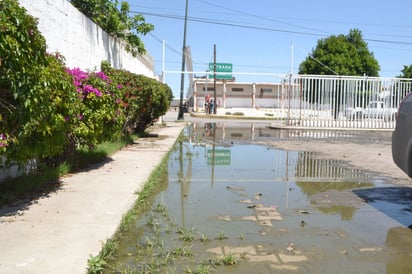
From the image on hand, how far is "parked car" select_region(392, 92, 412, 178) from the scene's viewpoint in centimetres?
599

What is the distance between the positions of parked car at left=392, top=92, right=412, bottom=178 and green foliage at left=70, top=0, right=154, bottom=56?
10464 mm

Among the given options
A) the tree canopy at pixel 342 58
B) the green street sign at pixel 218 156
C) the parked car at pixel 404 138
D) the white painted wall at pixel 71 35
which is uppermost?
the tree canopy at pixel 342 58

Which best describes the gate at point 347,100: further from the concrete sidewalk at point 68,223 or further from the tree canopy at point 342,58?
the concrete sidewalk at point 68,223

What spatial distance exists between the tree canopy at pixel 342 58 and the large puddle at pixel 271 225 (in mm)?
35279

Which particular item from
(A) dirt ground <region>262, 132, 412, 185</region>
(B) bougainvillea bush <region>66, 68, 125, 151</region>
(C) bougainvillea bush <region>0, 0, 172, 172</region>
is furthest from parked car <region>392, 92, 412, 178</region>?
(B) bougainvillea bush <region>66, 68, 125, 151</region>

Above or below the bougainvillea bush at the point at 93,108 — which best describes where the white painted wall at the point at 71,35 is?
above

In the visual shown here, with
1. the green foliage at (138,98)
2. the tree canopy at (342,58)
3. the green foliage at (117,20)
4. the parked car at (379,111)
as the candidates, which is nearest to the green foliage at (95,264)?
the green foliage at (138,98)

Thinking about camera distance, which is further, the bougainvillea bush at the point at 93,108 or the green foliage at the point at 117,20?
the green foliage at the point at 117,20

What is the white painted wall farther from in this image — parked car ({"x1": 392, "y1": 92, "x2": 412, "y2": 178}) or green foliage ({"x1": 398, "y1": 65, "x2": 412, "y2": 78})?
green foliage ({"x1": 398, "y1": 65, "x2": 412, "y2": 78})

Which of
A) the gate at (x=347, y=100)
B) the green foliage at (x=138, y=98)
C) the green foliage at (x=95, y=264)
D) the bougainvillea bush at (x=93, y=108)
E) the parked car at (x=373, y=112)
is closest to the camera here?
the green foliage at (x=95, y=264)

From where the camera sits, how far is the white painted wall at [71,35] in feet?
27.7

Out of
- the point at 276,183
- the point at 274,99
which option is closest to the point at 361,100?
the point at 276,183

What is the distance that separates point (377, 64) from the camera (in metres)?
44.9

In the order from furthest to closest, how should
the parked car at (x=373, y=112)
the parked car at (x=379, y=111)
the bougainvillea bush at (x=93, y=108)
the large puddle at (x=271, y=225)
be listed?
the parked car at (x=379, y=111), the parked car at (x=373, y=112), the bougainvillea bush at (x=93, y=108), the large puddle at (x=271, y=225)
